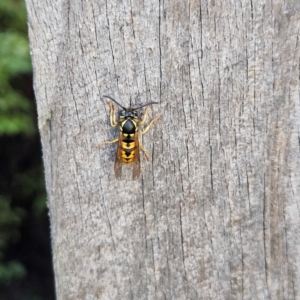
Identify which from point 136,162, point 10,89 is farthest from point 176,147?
point 10,89

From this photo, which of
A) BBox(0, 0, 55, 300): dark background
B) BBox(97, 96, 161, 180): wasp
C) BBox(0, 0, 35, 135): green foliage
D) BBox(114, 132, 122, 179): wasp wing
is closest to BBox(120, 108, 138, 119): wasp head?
BBox(97, 96, 161, 180): wasp

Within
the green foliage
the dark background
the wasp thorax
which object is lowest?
the dark background

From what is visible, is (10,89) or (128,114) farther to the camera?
(10,89)

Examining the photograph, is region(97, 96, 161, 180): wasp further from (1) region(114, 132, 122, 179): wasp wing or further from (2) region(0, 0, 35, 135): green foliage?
(2) region(0, 0, 35, 135): green foliage

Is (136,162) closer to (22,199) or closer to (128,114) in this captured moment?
(128,114)

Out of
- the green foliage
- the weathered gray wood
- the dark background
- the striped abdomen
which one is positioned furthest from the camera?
the dark background

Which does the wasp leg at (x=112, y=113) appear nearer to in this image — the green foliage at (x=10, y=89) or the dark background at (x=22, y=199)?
the green foliage at (x=10, y=89)

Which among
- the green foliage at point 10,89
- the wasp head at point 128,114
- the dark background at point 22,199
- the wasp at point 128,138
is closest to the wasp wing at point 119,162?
the wasp at point 128,138
